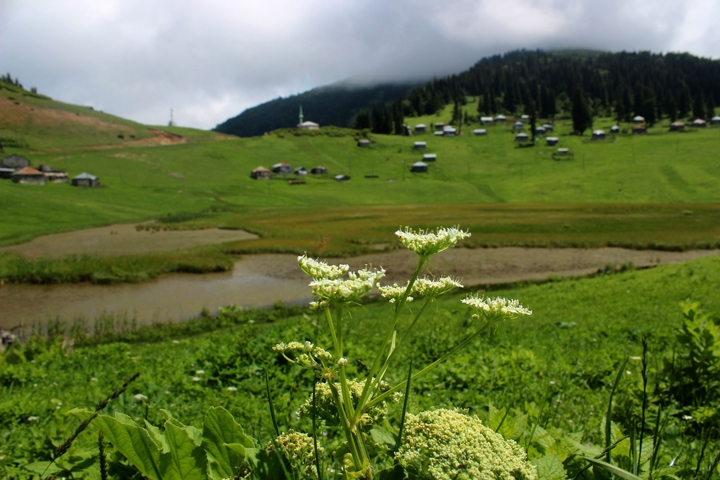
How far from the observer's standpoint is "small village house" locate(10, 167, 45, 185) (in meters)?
92.2

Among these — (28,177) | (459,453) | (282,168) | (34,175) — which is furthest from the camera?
(282,168)

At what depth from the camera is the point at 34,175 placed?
93562 millimetres

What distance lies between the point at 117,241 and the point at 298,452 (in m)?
54.0

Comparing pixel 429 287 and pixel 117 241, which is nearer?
pixel 429 287

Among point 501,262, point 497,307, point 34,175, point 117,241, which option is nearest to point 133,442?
point 497,307

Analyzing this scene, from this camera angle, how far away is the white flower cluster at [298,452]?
185cm

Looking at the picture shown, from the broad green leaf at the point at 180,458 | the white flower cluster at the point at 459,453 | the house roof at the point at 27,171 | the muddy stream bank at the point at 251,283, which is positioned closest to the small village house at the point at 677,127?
the muddy stream bank at the point at 251,283

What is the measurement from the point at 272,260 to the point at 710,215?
198 feet

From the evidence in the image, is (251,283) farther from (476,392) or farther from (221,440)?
(221,440)

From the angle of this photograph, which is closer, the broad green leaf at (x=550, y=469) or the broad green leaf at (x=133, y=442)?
the broad green leaf at (x=133, y=442)

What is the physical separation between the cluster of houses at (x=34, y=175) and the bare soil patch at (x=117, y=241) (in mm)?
39934

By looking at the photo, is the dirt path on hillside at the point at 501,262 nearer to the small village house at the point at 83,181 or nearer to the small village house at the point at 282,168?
the small village house at the point at 83,181

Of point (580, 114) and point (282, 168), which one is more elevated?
point (580, 114)

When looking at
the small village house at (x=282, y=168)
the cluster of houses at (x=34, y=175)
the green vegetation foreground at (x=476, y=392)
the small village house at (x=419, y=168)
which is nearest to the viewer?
the green vegetation foreground at (x=476, y=392)
